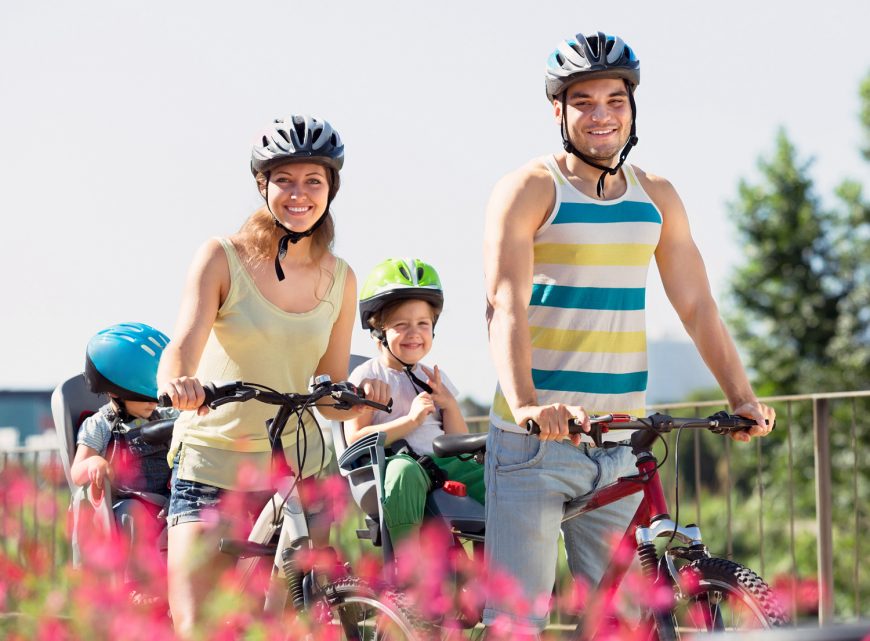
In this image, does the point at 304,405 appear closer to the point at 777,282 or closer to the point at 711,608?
the point at 711,608

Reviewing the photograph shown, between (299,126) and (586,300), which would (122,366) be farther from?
(586,300)

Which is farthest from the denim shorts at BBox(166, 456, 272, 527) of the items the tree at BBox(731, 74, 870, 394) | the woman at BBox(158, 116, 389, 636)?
the tree at BBox(731, 74, 870, 394)

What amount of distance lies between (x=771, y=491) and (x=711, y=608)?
151ft

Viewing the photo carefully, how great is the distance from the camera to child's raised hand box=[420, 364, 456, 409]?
5230 millimetres

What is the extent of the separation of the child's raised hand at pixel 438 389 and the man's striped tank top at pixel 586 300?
137 cm

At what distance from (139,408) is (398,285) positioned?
1.21 m

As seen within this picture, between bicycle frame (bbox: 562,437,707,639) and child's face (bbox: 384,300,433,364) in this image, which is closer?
bicycle frame (bbox: 562,437,707,639)

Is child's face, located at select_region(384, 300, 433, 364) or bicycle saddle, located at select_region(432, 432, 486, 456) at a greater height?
child's face, located at select_region(384, 300, 433, 364)

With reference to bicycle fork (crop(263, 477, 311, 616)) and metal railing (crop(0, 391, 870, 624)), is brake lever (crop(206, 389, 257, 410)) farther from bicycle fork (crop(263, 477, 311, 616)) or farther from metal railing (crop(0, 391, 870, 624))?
metal railing (crop(0, 391, 870, 624))

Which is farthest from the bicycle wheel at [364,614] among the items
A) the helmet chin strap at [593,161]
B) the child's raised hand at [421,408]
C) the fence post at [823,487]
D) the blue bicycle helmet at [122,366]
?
the fence post at [823,487]

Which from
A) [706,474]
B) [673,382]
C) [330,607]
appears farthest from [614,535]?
[673,382]

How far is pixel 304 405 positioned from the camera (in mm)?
3947

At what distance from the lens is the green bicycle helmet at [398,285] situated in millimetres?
5270

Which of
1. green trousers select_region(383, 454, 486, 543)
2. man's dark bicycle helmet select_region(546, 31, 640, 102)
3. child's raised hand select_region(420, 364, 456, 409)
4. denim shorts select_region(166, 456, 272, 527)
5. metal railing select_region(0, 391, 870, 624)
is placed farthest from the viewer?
metal railing select_region(0, 391, 870, 624)
